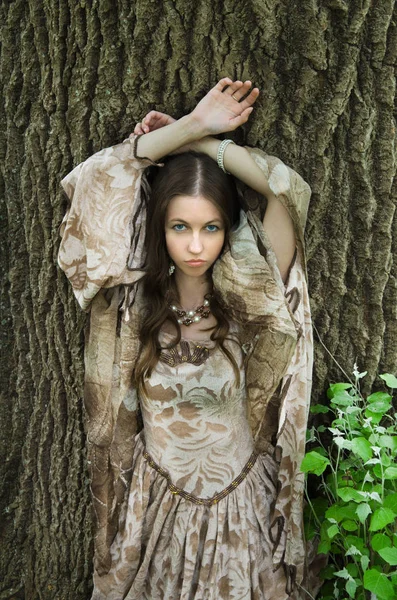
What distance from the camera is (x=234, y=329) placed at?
7.81 ft

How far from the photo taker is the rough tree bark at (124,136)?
7.23 feet

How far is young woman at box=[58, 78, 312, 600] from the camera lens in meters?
2.22

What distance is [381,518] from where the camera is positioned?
2.10 metres

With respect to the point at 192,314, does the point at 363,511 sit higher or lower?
lower

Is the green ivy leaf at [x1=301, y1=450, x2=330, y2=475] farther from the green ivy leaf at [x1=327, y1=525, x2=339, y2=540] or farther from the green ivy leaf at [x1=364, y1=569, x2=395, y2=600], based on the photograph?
the green ivy leaf at [x1=364, y1=569, x2=395, y2=600]

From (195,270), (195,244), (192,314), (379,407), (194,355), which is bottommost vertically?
(379,407)

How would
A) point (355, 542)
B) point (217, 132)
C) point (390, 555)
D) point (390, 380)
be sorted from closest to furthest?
point (390, 555) → point (217, 132) → point (355, 542) → point (390, 380)

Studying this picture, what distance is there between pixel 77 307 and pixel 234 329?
0.60 metres

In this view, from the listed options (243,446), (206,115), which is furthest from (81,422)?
(206,115)

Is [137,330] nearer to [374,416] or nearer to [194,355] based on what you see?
[194,355]

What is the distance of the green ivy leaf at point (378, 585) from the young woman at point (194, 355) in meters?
0.34

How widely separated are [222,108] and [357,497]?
50.3 inches

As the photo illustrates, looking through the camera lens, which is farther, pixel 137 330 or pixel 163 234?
pixel 137 330

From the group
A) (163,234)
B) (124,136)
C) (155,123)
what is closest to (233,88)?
(155,123)
